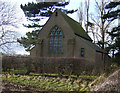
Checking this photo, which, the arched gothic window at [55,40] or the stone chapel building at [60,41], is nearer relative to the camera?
the stone chapel building at [60,41]

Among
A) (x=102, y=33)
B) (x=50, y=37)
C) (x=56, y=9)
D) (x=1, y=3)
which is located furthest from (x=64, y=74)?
(x=102, y=33)

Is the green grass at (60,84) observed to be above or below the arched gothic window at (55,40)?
below

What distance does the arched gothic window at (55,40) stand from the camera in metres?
23.9

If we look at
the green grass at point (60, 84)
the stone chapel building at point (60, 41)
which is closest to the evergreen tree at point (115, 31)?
the stone chapel building at point (60, 41)

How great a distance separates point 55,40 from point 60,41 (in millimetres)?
753

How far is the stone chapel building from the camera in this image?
2284cm

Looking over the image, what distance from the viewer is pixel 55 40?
2419 cm

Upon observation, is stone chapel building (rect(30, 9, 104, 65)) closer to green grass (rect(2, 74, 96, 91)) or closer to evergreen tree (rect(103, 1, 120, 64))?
evergreen tree (rect(103, 1, 120, 64))

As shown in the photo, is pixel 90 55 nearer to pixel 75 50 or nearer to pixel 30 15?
pixel 75 50

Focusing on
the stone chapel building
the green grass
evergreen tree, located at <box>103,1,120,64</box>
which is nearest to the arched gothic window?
the stone chapel building

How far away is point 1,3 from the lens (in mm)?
12719

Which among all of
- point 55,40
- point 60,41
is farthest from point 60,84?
point 55,40

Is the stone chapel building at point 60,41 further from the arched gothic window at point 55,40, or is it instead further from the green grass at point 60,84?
the green grass at point 60,84

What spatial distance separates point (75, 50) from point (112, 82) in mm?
16819
